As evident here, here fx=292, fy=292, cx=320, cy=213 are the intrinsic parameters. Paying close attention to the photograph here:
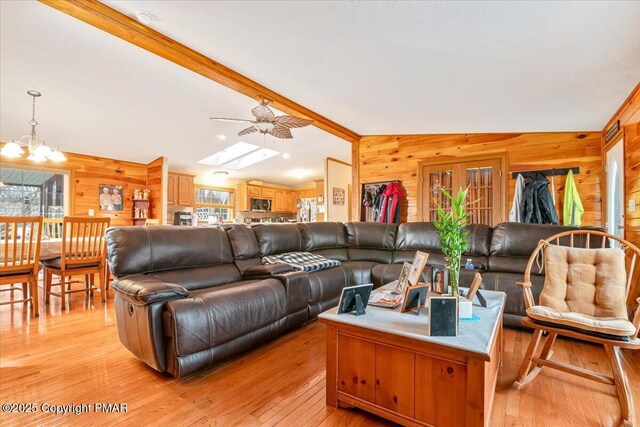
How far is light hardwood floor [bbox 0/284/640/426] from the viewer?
1555 mm

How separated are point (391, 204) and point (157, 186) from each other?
4.88 metres

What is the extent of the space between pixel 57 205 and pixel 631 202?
26.6ft

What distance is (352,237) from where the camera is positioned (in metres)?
4.21

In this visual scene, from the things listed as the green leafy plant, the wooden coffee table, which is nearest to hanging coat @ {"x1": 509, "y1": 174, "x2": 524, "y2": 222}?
the wooden coffee table

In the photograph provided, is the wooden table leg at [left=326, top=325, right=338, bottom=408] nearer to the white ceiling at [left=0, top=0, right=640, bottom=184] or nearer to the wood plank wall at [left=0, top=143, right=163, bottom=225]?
the white ceiling at [left=0, top=0, right=640, bottom=184]

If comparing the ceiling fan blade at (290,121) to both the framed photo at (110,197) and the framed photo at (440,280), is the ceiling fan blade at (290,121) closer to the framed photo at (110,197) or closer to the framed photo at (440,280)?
the framed photo at (440,280)

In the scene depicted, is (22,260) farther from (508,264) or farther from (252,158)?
(508,264)

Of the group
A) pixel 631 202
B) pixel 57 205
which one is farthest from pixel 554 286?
pixel 57 205

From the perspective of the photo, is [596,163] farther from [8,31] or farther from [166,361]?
[8,31]

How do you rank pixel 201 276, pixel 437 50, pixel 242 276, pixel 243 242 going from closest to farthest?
pixel 437 50 → pixel 201 276 → pixel 242 276 → pixel 243 242

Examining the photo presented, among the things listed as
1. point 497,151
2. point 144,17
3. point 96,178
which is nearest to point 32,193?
point 96,178

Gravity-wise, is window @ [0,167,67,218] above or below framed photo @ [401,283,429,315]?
above

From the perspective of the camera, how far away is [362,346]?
5.12ft

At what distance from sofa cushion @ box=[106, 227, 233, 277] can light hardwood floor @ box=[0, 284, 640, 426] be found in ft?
2.38
